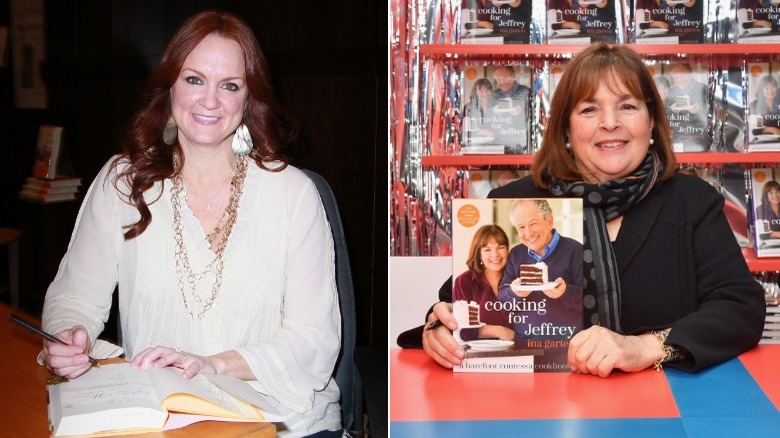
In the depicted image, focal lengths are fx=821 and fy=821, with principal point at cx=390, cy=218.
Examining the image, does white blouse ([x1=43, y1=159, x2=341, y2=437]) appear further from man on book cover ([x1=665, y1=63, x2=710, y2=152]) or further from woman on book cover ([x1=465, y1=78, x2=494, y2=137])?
man on book cover ([x1=665, y1=63, x2=710, y2=152])

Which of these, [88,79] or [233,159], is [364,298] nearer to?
[233,159]

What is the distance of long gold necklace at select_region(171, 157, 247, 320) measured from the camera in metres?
1.77

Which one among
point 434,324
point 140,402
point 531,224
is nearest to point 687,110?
point 531,224

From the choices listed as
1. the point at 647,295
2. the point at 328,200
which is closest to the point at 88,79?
the point at 328,200

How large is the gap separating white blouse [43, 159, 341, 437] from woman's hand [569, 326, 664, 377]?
53 cm

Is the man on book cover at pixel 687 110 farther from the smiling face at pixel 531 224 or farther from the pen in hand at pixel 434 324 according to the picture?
the pen in hand at pixel 434 324

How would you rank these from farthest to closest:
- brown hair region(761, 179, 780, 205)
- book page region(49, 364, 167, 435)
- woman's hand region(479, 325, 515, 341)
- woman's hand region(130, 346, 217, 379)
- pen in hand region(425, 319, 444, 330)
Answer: brown hair region(761, 179, 780, 205), pen in hand region(425, 319, 444, 330), woman's hand region(479, 325, 515, 341), woman's hand region(130, 346, 217, 379), book page region(49, 364, 167, 435)

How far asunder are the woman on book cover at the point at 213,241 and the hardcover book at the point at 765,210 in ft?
3.23

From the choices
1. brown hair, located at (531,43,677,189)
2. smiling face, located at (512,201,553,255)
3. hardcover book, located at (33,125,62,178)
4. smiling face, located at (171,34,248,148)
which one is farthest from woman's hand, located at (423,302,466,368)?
hardcover book, located at (33,125,62,178)

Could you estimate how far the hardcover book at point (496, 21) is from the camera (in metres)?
1.90

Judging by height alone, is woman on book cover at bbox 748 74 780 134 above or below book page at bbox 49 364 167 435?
above

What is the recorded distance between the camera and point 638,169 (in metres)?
1.80

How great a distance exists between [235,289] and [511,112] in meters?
0.75

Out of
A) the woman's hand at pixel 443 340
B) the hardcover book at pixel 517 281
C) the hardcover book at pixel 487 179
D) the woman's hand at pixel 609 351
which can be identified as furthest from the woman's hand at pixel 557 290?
the hardcover book at pixel 487 179
